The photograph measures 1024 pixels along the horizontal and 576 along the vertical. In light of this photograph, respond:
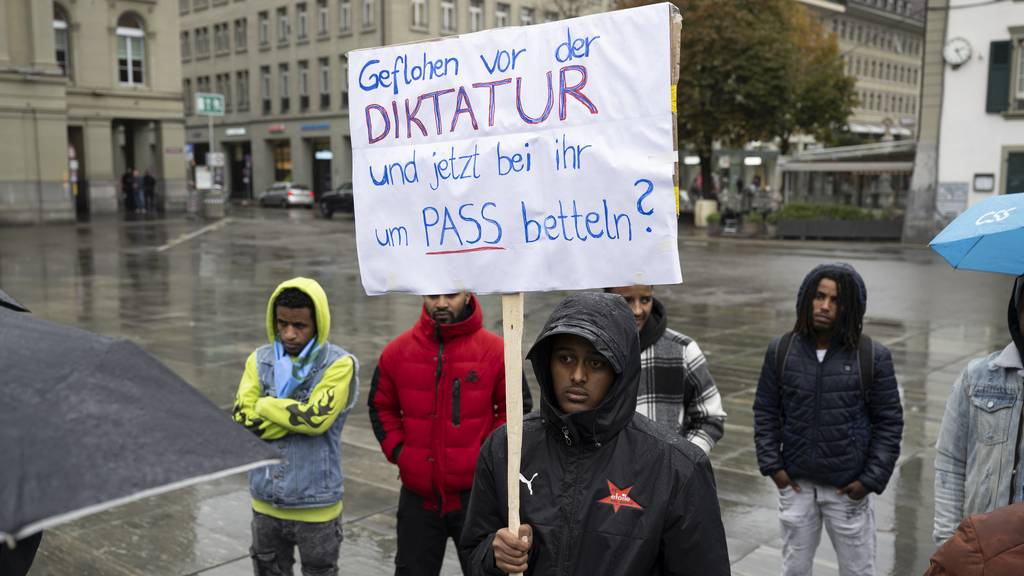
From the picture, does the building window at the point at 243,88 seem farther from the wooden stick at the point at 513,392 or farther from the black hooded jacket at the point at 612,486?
the black hooded jacket at the point at 612,486

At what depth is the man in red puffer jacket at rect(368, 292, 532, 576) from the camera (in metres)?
3.84

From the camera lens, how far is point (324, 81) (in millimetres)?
55719

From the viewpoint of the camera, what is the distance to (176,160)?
4312 centimetres

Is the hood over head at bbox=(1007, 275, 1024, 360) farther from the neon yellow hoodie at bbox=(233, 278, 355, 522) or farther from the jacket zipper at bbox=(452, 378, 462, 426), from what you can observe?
the neon yellow hoodie at bbox=(233, 278, 355, 522)

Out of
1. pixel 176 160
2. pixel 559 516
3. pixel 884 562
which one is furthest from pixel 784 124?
pixel 559 516

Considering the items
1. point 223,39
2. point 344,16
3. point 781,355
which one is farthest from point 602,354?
point 223,39

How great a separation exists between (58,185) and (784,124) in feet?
95.5

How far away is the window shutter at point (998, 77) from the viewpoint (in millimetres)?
26406

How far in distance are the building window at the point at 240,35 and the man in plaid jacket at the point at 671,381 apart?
61.5m

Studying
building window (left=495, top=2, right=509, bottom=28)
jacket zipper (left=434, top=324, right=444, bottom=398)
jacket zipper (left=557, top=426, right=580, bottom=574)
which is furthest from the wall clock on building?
building window (left=495, top=2, right=509, bottom=28)

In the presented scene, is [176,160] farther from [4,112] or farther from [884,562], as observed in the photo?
[884,562]

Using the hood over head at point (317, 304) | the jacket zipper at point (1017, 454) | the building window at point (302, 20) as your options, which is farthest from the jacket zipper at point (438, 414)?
the building window at point (302, 20)

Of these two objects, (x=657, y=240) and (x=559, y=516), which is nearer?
(x=559, y=516)

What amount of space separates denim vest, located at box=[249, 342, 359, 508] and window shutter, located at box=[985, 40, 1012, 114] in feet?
90.2
